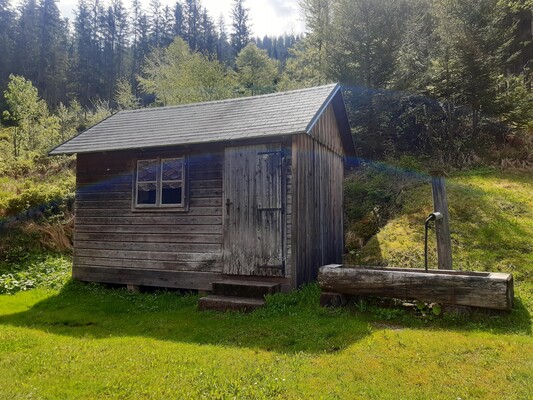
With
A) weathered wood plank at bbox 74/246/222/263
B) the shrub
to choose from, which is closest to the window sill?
weathered wood plank at bbox 74/246/222/263

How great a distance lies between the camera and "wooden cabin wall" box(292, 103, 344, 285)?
28.2ft

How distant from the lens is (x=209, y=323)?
22.7 ft

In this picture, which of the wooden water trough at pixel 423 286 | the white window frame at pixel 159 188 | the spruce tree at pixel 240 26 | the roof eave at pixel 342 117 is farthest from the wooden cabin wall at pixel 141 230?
the spruce tree at pixel 240 26

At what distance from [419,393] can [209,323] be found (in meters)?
3.90

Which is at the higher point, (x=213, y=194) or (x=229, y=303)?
(x=213, y=194)

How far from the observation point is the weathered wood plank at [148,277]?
912 cm

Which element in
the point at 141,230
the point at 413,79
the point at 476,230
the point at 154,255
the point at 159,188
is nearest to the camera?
the point at 154,255

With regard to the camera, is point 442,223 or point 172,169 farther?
point 172,169

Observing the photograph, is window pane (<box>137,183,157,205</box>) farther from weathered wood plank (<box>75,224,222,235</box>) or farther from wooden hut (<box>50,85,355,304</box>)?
weathered wood plank (<box>75,224,222,235</box>)

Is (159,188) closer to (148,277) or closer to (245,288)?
(148,277)

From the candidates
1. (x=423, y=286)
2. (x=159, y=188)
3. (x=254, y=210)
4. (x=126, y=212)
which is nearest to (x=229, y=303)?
(x=254, y=210)

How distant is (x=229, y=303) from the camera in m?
7.66

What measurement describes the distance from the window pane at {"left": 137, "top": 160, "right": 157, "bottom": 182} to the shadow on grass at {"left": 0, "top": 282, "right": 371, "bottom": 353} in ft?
9.47

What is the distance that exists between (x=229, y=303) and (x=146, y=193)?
14.2 feet
